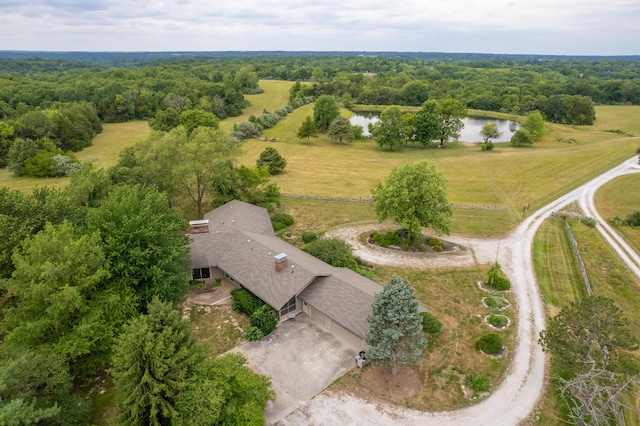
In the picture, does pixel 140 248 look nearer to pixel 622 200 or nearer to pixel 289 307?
pixel 289 307

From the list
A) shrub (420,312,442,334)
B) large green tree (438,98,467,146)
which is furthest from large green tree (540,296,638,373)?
large green tree (438,98,467,146)

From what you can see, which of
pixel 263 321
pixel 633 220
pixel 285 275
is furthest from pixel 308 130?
pixel 263 321

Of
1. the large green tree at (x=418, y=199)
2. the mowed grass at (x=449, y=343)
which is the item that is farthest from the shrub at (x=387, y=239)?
the mowed grass at (x=449, y=343)

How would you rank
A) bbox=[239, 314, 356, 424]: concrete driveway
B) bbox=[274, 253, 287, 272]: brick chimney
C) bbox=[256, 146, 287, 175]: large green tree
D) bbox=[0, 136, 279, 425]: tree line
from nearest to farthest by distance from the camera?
Result: bbox=[0, 136, 279, 425]: tree line < bbox=[239, 314, 356, 424]: concrete driveway < bbox=[274, 253, 287, 272]: brick chimney < bbox=[256, 146, 287, 175]: large green tree

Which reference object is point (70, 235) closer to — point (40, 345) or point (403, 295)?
point (40, 345)

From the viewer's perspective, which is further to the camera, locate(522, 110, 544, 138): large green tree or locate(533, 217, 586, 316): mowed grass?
locate(522, 110, 544, 138): large green tree

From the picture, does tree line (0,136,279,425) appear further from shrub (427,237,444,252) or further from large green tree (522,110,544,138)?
large green tree (522,110,544,138)

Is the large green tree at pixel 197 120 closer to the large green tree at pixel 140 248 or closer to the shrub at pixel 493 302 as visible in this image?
the large green tree at pixel 140 248

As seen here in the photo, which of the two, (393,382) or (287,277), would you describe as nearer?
(393,382)
